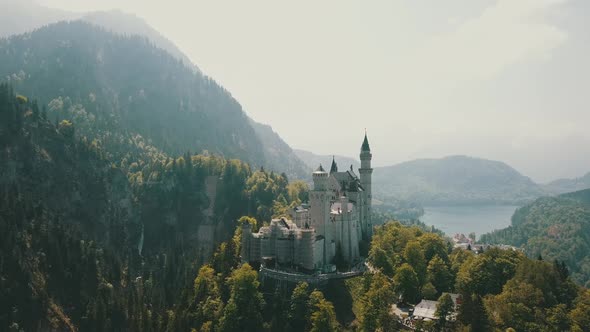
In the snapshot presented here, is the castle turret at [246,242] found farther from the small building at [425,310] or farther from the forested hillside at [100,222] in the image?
the small building at [425,310]

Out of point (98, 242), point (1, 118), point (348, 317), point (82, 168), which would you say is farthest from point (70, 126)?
point (348, 317)

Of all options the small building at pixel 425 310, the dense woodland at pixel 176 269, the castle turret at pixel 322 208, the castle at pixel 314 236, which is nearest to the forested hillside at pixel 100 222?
the dense woodland at pixel 176 269

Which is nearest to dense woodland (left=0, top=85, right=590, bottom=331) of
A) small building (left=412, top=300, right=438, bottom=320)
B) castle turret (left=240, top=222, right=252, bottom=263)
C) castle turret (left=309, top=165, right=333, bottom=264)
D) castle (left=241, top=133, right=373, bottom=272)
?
small building (left=412, top=300, right=438, bottom=320)

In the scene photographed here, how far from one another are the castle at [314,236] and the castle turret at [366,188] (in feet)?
20.5

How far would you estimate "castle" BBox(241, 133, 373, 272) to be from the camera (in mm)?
92250

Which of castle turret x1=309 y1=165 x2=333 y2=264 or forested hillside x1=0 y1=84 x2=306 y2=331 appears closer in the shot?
castle turret x1=309 y1=165 x2=333 y2=264

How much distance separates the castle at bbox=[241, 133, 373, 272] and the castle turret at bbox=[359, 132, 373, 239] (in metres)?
6.23

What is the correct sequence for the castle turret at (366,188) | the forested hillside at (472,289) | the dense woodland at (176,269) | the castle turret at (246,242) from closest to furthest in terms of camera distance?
1. the forested hillside at (472,289)
2. the dense woodland at (176,269)
3. the castle turret at (246,242)
4. the castle turret at (366,188)

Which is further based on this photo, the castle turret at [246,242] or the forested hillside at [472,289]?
the castle turret at [246,242]

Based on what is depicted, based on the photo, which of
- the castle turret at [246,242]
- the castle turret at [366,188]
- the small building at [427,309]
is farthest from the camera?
the castle turret at [366,188]

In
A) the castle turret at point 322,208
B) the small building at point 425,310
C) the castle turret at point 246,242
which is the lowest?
the small building at point 425,310

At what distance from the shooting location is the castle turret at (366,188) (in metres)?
116

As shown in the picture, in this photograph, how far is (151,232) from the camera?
177500mm

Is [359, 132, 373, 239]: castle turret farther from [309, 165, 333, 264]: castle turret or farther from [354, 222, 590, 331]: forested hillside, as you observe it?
[309, 165, 333, 264]: castle turret
